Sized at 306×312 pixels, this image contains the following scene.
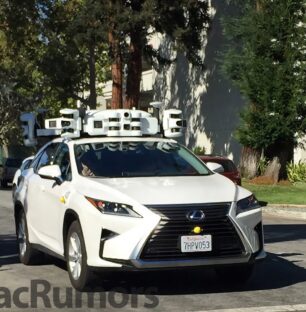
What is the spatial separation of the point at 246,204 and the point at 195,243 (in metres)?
0.80

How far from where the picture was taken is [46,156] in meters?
9.50

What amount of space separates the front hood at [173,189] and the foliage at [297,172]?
18.7 m

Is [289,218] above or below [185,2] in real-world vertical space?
below

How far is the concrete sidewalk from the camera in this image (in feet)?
56.4

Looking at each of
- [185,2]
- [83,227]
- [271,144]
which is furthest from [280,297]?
[185,2]

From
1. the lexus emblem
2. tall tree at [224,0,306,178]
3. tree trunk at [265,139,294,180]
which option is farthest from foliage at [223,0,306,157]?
the lexus emblem

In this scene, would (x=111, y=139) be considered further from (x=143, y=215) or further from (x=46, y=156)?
(x=143, y=215)

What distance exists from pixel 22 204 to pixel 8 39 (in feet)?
98.0

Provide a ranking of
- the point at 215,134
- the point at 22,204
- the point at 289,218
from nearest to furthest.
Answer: the point at 22,204 < the point at 289,218 < the point at 215,134

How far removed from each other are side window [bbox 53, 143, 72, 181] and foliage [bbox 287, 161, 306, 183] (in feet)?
59.8

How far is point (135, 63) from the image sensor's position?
33.4 m

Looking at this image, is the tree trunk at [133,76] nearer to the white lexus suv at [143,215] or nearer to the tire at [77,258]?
the white lexus suv at [143,215]

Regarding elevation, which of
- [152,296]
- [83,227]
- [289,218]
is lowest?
[289,218]

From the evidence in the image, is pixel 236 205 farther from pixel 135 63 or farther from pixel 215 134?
pixel 215 134
